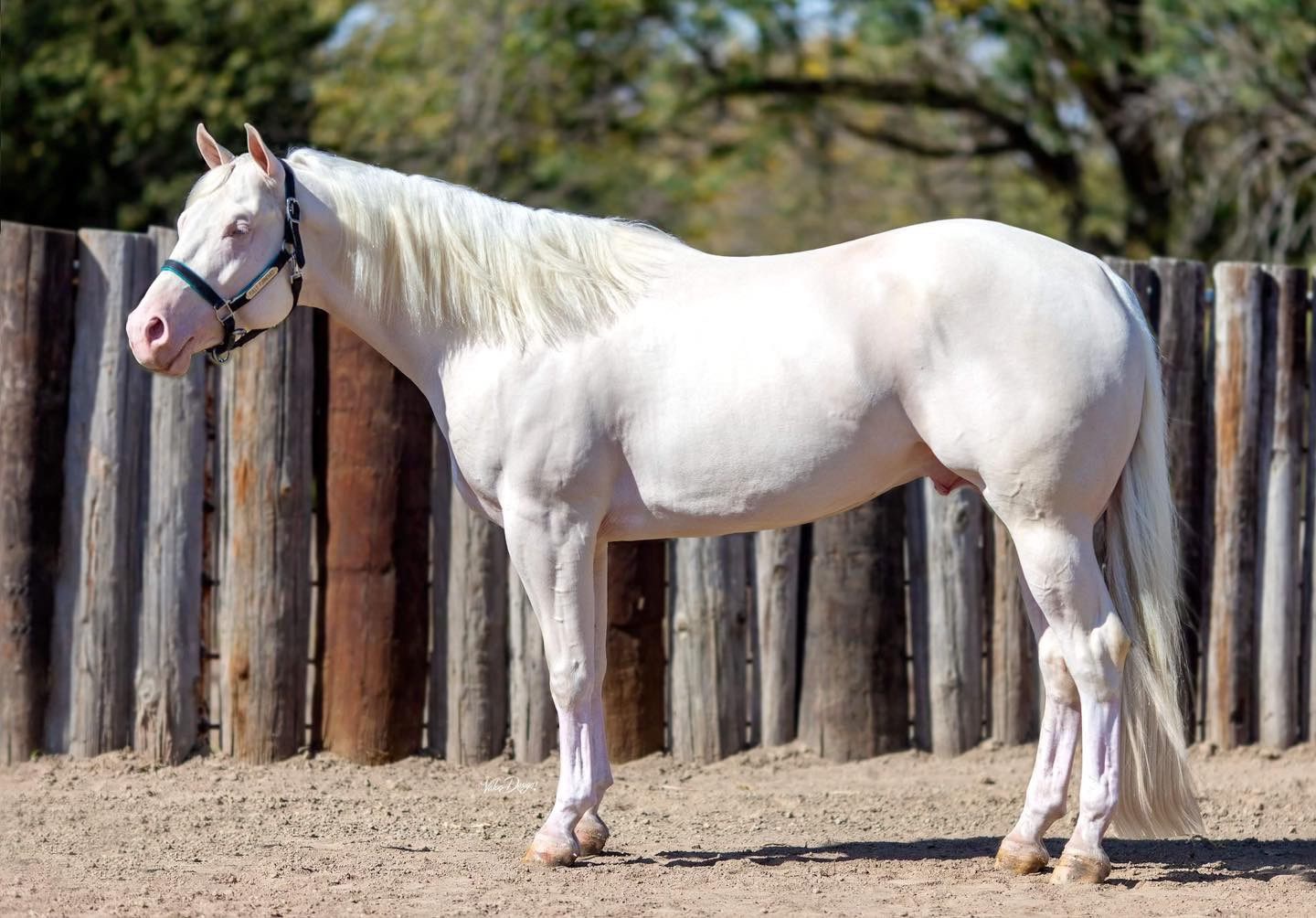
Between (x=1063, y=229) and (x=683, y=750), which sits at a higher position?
(x=1063, y=229)

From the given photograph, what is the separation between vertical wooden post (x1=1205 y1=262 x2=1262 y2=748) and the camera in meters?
5.96

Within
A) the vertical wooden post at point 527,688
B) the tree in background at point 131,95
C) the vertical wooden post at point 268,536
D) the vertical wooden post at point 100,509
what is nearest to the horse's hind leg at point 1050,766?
the vertical wooden post at point 527,688

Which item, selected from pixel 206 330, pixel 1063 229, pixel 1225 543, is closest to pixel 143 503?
pixel 206 330

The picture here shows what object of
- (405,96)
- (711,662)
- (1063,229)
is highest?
(405,96)

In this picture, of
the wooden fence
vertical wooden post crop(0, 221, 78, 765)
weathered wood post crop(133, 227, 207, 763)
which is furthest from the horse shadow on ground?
vertical wooden post crop(0, 221, 78, 765)

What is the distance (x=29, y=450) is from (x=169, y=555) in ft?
2.11

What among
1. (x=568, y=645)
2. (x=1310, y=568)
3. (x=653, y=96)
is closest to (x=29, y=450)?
(x=568, y=645)

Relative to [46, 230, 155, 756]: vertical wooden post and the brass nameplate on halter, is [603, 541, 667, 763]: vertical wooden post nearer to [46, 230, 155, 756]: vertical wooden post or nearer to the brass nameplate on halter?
[46, 230, 155, 756]: vertical wooden post

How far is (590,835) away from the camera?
4449mm

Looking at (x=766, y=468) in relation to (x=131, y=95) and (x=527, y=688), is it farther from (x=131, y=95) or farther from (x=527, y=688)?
(x=131, y=95)

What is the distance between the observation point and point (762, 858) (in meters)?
4.52

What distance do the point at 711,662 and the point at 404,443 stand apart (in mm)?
1481

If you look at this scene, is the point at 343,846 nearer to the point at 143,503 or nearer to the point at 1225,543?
the point at 143,503

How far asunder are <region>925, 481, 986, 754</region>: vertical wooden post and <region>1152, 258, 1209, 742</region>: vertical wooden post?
2.73 ft
